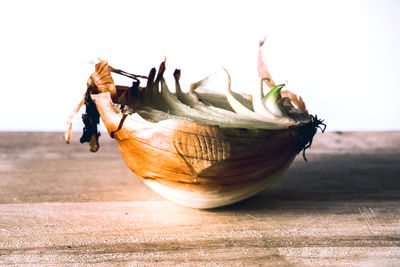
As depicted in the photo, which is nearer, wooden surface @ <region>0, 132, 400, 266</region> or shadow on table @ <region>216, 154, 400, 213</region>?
wooden surface @ <region>0, 132, 400, 266</region>

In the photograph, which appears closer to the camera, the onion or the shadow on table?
the onion

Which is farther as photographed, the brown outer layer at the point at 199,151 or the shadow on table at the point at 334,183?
the shadow on table at the point at 334,183

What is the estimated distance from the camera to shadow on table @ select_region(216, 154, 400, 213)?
27.4 inches

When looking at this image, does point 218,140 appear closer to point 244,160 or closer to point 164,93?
point 244,160

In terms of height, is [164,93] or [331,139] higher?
[164,93]

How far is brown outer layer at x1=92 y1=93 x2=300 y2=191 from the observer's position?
0.54 meters

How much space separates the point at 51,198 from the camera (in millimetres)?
693

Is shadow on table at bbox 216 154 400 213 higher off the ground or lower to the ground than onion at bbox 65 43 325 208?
lower

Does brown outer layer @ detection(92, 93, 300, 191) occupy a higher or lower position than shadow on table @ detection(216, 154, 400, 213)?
higher

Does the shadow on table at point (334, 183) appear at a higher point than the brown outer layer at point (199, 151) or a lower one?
lower

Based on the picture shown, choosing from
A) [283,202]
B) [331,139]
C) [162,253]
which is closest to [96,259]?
[162,253]

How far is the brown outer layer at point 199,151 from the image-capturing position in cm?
54

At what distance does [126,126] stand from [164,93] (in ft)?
0.34

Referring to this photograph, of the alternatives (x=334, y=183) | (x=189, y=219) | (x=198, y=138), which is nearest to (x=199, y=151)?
(x=198, y=138)
